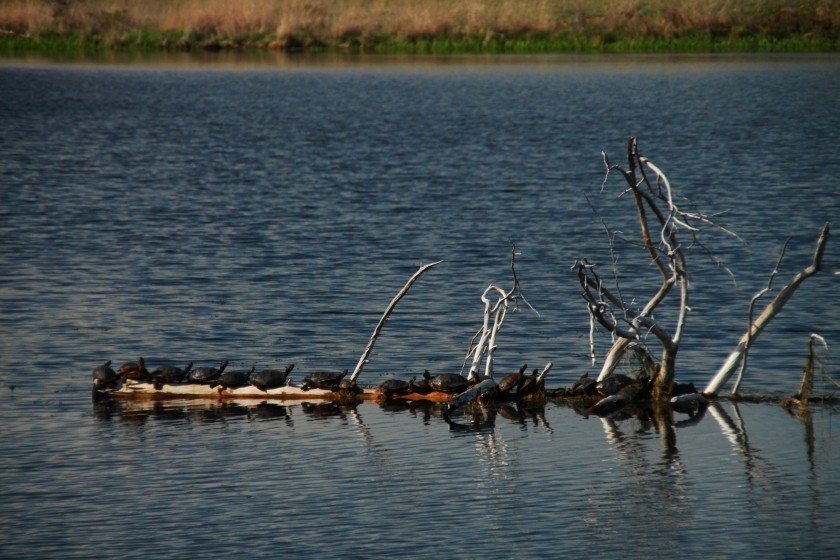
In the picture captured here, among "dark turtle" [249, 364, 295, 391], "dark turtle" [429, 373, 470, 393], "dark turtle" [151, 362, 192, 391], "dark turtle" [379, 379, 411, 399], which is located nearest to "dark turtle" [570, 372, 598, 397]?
"dark turtle" [429, 373, 470, 393]

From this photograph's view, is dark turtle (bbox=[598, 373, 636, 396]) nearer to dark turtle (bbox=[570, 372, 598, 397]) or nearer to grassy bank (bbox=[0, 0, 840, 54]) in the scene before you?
dark turtle (bbox=[570, 372, 598, 397])

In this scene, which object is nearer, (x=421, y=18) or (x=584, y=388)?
(x=584, y=388)

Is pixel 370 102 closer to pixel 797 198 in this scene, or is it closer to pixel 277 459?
pixel 797 198

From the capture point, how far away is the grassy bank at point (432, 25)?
68.6 m

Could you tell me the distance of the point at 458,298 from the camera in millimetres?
20828

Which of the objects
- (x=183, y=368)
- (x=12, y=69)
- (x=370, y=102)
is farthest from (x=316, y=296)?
(x=12, y=69)

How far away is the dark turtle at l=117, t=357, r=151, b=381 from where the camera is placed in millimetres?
15233

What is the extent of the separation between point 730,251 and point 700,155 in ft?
Result: 56.2

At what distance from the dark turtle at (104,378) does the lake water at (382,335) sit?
1.01ft

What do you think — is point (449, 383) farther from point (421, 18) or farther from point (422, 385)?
point (421, 18)

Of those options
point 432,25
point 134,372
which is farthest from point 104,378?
point 432,25

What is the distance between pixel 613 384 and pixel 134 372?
17.8 ft

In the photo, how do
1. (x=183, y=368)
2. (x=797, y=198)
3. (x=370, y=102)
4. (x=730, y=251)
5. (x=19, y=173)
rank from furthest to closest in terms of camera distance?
(x=370, y=102)
(x=19, y=173)
(x=797, y=198)
(x=730, y=251)
(x=183, y=368)

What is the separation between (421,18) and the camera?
7012 centimetres
